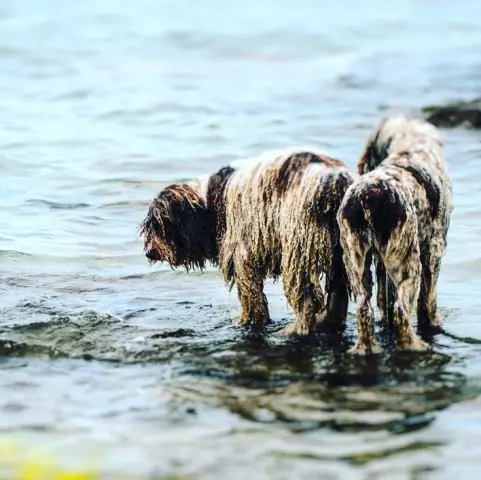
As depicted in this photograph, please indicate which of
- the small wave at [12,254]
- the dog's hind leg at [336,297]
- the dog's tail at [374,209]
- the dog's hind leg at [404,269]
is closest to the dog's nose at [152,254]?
the dog's hind leg at [336,297]

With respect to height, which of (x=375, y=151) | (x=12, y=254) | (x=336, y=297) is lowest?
(x=336, y=297)

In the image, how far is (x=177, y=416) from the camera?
23.0 feet

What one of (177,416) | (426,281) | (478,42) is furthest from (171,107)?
(177,416)

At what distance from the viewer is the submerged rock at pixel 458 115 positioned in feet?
57.6

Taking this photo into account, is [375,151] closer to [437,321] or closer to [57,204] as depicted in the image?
[437,321]

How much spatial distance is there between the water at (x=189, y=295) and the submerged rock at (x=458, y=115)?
0.40 meters

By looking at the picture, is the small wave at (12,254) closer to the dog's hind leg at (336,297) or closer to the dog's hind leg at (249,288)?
the dog's hind leg at (249,288)

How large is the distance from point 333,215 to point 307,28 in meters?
21.5

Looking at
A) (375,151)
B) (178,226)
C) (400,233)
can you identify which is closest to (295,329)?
(178,226)


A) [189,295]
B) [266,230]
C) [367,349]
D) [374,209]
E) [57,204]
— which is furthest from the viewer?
[57,204]

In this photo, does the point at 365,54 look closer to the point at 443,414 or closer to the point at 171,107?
the point at 171,107

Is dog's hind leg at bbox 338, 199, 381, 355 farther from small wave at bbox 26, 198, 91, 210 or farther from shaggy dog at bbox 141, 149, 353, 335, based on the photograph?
small wave at bbox 26, 198, 91, 210

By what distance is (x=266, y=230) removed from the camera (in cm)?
832

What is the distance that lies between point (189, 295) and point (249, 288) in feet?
5.19
